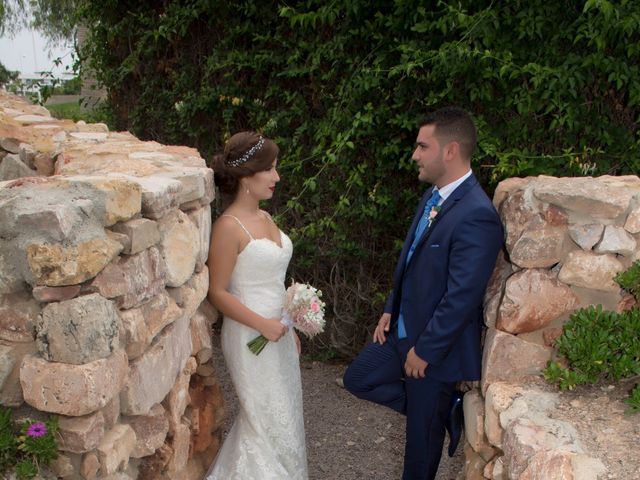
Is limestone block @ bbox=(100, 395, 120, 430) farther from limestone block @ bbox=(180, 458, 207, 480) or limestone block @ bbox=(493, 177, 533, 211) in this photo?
limestone block @ bbox=(493, 177, 533, 211)

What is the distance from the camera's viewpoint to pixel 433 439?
345 centimetres

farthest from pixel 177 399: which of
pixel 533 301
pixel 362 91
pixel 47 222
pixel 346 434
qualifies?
pixel 362 91

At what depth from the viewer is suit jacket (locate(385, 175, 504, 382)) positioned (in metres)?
3.11

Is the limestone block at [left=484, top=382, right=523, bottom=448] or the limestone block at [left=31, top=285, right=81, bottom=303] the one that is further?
the limestone block at [left=484, top=382, right=523, bottom=448]


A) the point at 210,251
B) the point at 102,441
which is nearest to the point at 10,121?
the point at 210,251

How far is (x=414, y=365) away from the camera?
3287mm

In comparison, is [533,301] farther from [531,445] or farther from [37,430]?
[37,430]

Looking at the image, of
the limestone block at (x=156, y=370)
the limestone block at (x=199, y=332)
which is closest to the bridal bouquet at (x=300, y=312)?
the limestone block at (x=199, y=332)

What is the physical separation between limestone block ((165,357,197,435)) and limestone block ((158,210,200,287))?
18.6 inches

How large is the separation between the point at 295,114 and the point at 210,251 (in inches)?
104

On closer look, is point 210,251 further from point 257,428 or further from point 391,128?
point 391,128

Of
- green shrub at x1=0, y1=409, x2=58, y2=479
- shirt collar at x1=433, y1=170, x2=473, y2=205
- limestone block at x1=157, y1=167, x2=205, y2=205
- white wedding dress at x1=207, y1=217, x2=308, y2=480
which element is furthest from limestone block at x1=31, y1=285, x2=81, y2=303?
shirt collar at x1=433, y1=170, x2=473, y2=205

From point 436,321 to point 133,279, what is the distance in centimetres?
148

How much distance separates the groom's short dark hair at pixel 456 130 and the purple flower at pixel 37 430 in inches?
87.9
